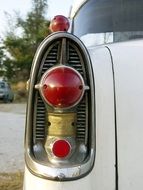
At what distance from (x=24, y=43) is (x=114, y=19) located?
1723 inches

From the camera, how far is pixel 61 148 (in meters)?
2.45

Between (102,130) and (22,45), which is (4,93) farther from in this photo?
(102,130)

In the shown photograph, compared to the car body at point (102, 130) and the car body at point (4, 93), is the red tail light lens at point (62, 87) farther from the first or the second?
the car body at point (4, 93)

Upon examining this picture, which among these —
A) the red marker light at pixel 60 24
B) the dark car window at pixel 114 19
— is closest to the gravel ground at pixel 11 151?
the dark car window at pixel 114 19

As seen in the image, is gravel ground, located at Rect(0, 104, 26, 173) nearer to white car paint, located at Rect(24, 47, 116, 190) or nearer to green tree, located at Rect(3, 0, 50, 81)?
white car paint, located at Rect(24, 47, 116, 190)

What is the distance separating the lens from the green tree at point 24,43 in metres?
45.5

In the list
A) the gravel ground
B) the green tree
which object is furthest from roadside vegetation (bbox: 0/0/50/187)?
the gravel ground

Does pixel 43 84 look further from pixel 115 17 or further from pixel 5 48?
pixel 5 48

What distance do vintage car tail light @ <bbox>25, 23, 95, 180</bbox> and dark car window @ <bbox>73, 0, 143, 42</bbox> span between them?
107cm

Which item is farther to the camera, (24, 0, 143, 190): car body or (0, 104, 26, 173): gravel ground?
(0, 104, 26, 173): gravel ground

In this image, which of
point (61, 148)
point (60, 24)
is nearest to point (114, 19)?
point (60, 24)

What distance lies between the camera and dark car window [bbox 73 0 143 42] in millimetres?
3553

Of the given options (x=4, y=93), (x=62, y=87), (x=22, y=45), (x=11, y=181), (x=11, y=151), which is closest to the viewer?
(x=62, y=87)

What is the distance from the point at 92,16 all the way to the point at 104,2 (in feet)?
0.61
